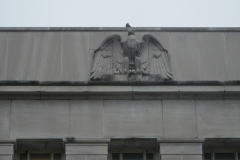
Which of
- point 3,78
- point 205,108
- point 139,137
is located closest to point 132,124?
point 139,137

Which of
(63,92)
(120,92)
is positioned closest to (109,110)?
(120,92)

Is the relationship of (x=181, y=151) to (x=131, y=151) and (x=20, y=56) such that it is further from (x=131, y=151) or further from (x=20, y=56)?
(x=20, y=56)

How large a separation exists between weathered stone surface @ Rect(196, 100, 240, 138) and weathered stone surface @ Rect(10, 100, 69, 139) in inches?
181

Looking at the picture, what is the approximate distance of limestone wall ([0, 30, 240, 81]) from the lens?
3412 cm

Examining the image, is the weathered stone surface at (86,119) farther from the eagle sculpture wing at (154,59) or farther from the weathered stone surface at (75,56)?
the eagle sculpture wing at (154,59)

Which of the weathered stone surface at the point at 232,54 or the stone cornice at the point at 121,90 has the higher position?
the weathered stone surface at the point at 232,54

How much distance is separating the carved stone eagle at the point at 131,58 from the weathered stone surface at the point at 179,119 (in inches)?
40.5

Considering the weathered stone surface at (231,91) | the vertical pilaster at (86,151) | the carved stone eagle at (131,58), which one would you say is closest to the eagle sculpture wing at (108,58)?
Result: the carved stone eagle at (131,58)

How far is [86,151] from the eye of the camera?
32.5m

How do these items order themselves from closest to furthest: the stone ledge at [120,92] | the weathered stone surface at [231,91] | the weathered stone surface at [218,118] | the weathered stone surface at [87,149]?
the weathered stone surface at [87,149] < the weathered stone surface at [218,118] < the stone ledge at [120,92] < the weathered stone surface at [231,91]

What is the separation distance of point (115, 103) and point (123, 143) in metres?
1.45

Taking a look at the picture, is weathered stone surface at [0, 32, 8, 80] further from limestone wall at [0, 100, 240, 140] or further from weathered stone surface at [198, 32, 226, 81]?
weathered stone surface at [198, 32, 226, 81]

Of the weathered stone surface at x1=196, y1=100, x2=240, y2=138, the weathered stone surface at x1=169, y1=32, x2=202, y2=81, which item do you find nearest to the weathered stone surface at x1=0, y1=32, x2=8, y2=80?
the weathered stone surface at x1=169, y1=32, x2=202, y2=81

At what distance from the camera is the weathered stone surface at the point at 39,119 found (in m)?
32.9
